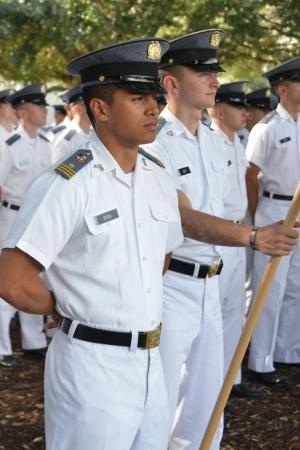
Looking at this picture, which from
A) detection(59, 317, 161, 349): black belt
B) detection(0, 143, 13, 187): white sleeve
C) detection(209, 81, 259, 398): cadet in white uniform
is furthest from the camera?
detection(0, 143, 13, 187): white sleeve

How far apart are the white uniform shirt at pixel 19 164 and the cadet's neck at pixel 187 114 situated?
296cm

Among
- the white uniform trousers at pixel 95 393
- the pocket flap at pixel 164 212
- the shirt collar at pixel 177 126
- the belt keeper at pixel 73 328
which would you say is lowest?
the white uniform trousers at pixel 95 393

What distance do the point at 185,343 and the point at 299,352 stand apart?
3091 mm

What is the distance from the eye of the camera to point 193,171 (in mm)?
4391

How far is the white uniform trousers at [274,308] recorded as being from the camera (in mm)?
6562

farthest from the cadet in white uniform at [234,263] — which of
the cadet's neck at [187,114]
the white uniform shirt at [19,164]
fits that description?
the white uniform shirt at [19,164]

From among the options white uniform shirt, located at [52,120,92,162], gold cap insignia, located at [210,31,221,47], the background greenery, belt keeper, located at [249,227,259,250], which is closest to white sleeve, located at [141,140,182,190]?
gold cap insignia, located at [210,31,221,47]

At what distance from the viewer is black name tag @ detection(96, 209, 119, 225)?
294cm

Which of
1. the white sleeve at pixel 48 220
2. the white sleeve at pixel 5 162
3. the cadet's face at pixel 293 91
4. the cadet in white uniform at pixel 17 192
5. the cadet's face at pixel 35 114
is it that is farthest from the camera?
the cadet's face at pixel 35 114

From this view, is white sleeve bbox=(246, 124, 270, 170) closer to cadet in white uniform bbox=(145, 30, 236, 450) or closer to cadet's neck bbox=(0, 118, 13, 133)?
cadet in white uniform bbox=(145, 30, 236, 450)

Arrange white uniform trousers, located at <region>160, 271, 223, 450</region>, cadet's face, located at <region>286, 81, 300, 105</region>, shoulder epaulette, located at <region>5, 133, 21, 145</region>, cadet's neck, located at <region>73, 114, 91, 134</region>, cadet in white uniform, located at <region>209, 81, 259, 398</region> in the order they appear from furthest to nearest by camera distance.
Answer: cadet's neck, located at <region>73, 114, 91, 134</region> < shoulder epaulette, located at <region>5, 133, 21, 145</region> < cadet's face, located at <region>286, 81, 300, 105</region> < cadet in white uniform, located at <region>209, 81, 259, 398</region> < white uniform trousers, located at <region>160, 271, 223, 450</region>

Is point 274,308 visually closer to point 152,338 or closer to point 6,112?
point 152,338

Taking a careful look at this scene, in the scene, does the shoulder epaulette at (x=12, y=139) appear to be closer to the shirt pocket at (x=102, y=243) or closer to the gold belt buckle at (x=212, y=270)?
the gold belt buckle at (x=212, y=270)

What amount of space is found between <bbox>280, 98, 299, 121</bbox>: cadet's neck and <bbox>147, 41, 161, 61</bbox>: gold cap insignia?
355cm
